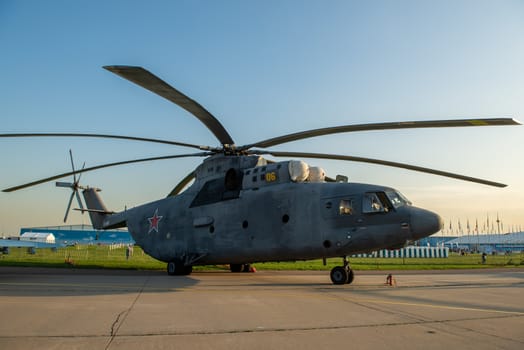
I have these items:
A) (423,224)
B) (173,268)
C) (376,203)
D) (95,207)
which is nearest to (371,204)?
(376,203)

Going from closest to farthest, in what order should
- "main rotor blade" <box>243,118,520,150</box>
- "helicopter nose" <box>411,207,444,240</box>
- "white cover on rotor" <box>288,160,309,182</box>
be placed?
"main rotor blade" <box>243,118,520,150</box> → "helicopter nose" <box>411,207,444,240</box> → "white cover on rotor" <box>288,160,309,182</box>

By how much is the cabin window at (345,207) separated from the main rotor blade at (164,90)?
4774 mm

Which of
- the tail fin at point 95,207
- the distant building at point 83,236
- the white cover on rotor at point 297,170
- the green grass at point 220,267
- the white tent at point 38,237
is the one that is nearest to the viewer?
the white cover on rotor at point 297,170

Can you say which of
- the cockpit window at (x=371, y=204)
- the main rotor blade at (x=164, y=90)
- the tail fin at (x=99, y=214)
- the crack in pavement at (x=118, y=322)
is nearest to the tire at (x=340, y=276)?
the cockpit window at (x=371, y=204)

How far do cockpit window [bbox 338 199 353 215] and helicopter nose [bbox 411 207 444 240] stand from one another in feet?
6.10

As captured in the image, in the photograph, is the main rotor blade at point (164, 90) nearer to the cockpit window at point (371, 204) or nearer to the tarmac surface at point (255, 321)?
the tarmac surface at point (255, 321)

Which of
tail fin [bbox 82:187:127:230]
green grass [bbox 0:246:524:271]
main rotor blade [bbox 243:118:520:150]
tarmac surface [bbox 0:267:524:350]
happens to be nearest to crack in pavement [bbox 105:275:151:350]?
tarmac surface [bbox 0:267:524:350]

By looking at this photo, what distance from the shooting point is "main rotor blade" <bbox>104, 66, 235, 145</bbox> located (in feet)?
31.2

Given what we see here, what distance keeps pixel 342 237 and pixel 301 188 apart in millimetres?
2217

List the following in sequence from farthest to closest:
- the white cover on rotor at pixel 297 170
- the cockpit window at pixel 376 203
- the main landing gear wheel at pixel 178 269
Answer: the main landing gear wheel at pixel 178 269 → the white cover on rotor at pixel 297 170 → the cockpit window at pixel 376 203

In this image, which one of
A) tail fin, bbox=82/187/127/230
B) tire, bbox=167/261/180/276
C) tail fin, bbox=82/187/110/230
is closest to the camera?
tire, bbox=167/261/180/276

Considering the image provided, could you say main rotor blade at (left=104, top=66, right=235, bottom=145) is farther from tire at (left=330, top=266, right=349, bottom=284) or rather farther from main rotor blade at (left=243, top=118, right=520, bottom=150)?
tire at (left=330, top=266, right=349, bottom=284)

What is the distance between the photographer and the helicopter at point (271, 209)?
12203mm

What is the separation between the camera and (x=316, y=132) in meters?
12.1
